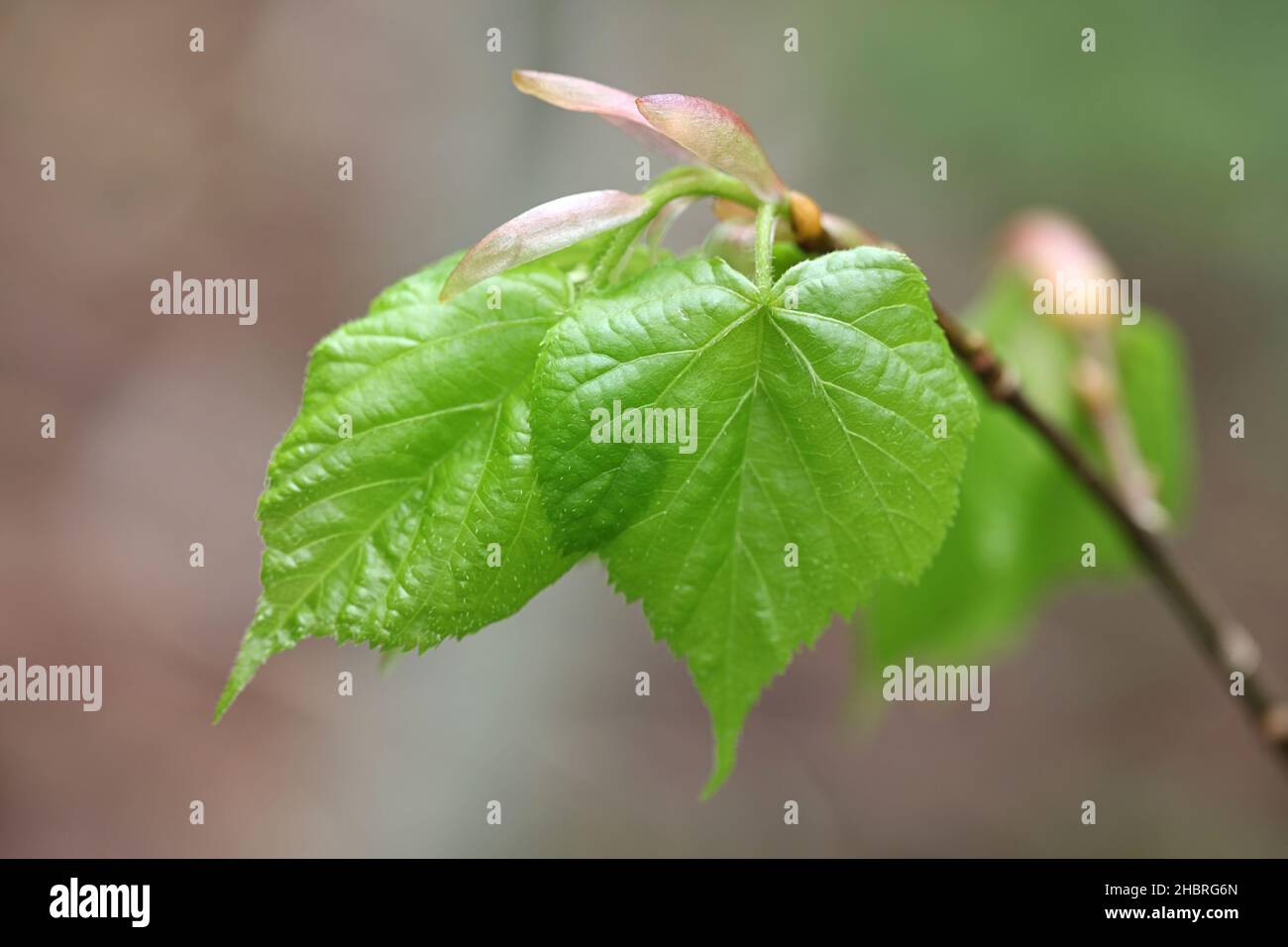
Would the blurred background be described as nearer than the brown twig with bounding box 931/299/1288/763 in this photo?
No

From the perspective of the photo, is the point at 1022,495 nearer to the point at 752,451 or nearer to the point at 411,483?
the point at 752,451

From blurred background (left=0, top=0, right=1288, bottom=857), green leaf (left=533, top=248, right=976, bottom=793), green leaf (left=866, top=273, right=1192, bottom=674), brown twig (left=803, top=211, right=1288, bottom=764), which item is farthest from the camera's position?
blurred background (left=0, top=0, right=1288, bottom=857)

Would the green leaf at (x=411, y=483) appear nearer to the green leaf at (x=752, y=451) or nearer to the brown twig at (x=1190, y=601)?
the green leaf at (x=752, y=451)

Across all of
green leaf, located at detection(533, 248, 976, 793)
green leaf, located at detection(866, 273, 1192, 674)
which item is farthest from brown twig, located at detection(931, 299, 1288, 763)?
green leaf, located at detection(533, 248, 976, 793)

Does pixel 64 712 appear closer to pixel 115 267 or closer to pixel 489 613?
pixel 115 267

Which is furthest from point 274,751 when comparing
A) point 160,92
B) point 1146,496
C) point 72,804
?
point 1146,496

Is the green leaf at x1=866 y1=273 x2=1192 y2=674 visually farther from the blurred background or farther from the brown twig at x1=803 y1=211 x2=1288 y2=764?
the blurred background

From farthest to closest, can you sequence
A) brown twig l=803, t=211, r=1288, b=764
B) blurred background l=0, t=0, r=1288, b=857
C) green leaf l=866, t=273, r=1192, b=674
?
1. blurred background l=0, t=0, r=1288, b=857
2. green leaf l=866, t=273, r=1192, b=674
3. brown twig l=803, t=211, r=1288, b=764
